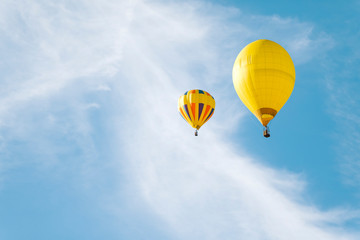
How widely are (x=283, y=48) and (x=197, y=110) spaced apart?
14.6 metres

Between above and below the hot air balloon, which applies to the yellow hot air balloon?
→ below

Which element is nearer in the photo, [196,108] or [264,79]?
[264,79]

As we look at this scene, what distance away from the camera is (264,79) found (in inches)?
1978

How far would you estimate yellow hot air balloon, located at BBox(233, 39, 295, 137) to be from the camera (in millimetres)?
50281

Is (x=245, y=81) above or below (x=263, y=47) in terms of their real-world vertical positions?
below

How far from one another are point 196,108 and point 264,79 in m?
15.3

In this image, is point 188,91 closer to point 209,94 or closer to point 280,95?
point 209,94

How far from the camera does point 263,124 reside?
50.2 metres

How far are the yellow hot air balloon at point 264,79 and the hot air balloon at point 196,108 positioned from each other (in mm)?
12539

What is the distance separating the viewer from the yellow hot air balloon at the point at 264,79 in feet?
165

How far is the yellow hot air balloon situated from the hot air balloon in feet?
41.1

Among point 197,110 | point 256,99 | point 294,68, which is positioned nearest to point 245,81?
point 256,99

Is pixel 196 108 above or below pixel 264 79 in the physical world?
above

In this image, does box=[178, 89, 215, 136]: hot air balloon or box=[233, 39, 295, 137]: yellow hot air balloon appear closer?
box=[233, 39, 295, 137]: yellow hot air balloon
